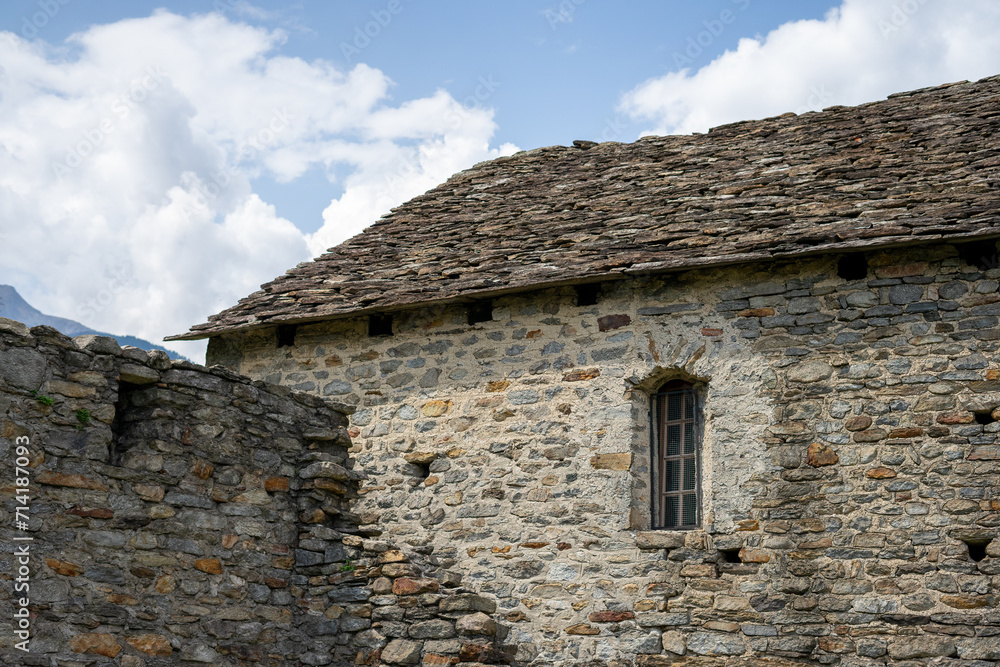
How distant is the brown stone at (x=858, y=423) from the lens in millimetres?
7441

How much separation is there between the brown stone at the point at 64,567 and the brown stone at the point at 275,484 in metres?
1.53

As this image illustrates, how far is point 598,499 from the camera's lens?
26.2 feet

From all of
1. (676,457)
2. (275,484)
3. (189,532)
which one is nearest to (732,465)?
(676,457)

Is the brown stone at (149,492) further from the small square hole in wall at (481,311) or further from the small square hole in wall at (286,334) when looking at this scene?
the small square hole in wall at (286,334)

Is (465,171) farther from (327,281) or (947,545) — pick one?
(947,545)

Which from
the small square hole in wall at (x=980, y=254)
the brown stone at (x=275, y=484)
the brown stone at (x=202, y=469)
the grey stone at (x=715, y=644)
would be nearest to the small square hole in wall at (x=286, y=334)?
the brown stone at (x=275, y=484)

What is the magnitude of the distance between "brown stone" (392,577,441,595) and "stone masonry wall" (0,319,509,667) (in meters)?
0.01

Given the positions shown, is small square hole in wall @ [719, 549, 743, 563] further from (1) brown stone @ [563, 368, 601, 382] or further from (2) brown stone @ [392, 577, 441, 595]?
(2) brown stone @ [392, 577, 441, 595]

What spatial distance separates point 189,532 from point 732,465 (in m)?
4.15

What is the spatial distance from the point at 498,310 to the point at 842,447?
3.23 metres

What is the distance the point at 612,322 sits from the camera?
333 inches

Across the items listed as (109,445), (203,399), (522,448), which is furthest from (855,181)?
(109,445)

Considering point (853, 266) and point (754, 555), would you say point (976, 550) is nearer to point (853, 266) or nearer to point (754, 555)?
point (754, 555)

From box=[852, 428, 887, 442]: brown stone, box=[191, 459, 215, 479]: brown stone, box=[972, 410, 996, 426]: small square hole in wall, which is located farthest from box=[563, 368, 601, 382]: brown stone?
box=[191, 459, 215, 479]: brown stone
